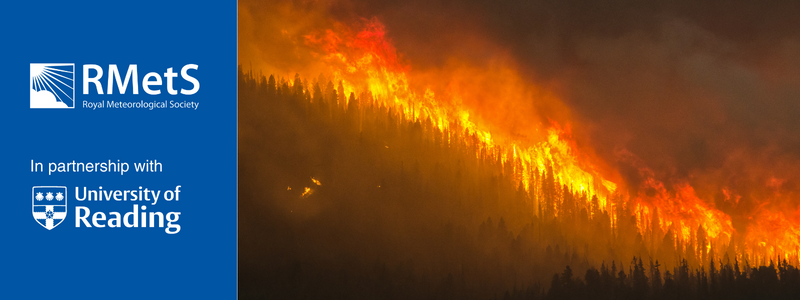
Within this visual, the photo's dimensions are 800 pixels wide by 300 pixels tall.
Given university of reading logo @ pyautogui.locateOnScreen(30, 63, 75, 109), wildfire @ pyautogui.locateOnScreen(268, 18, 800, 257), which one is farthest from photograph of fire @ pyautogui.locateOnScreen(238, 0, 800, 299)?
university of reading logo @ pyautogui.locateOnScreen(30, 63, 75, 109)

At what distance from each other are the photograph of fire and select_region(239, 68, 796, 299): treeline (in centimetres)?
5

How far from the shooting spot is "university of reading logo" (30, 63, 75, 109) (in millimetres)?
13859

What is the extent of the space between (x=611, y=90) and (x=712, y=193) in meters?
4.56

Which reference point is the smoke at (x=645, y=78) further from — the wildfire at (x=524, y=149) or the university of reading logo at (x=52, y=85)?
the university of reading logo at (x=52, y=85)

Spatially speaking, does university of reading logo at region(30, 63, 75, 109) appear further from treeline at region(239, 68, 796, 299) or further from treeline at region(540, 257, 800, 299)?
treeline at region(540, 257, 800, 299)

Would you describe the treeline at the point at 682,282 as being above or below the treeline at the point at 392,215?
below

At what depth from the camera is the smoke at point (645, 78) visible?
1697 centimetres

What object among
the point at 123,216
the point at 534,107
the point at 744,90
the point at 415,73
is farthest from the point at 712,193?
the point at 123,216

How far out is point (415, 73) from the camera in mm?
16734

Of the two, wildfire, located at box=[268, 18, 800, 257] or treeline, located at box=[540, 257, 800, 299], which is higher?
wildfire, located at box=[268, 18, 800, 257]

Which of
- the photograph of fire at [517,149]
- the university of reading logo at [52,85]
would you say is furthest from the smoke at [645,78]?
the university of reading logo at [52,85]

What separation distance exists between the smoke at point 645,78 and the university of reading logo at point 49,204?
10.2m

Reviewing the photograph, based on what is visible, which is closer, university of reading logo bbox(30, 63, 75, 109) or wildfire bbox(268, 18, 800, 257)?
university of reading logo bbox(30, 63, 75, 109)

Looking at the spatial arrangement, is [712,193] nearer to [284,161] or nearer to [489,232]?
[489,232]
